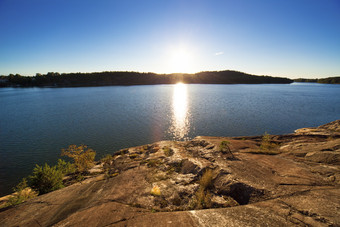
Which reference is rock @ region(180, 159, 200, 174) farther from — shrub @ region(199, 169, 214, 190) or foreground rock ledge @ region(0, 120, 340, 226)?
shrub @ region(199, 169, 214, 190)

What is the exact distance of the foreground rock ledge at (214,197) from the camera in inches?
222

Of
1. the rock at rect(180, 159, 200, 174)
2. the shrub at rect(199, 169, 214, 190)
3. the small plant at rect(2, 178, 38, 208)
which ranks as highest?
the shrub at rect(199, 169, 214, 190)

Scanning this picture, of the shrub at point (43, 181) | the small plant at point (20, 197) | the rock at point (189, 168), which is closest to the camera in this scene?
the small plant at point (20, 197)

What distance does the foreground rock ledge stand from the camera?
18.5 feet

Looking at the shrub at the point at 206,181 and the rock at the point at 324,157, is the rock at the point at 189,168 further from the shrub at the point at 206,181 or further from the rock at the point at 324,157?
the rock at the point at 324,157

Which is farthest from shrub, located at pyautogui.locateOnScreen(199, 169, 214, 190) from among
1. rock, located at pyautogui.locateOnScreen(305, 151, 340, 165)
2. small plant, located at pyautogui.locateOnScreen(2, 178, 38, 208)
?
small plant, located at pyautogui.locateOnScreen(2, 178, 38, 208)

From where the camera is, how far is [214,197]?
7.62 meters

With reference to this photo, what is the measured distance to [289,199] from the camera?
6223 millimetres

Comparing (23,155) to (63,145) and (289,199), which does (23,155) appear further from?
(289,199)

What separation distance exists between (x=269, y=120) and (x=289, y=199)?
36846mm

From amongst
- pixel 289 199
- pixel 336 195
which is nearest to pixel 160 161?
pixel 289 199

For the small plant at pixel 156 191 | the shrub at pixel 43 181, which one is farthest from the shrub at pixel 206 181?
the shrub at pixel 43 181

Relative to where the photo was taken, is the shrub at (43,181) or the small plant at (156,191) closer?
the small plant at (156,191)

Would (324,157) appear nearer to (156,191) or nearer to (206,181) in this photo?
(206,181)
